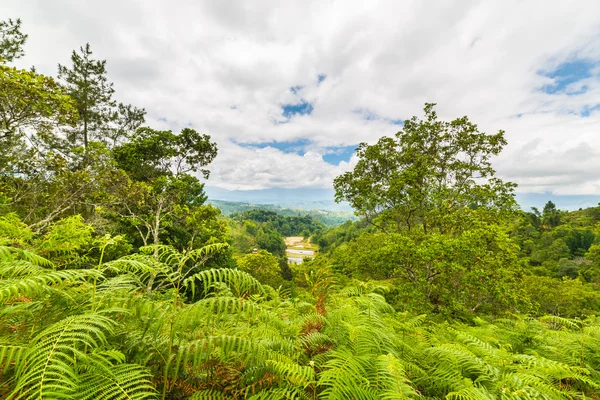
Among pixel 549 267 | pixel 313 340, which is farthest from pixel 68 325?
pixel 549 267

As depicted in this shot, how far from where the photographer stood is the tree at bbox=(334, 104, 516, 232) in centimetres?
1238

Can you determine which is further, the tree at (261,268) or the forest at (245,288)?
the tree at (261,268)

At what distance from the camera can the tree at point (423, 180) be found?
12.4m

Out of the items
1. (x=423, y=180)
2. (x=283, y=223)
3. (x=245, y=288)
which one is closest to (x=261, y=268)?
(x=423, y=180)

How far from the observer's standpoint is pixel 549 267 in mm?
41906

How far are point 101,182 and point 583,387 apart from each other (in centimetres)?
1606

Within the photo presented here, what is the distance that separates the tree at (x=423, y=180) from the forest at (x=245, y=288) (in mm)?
90

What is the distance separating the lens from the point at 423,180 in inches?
503

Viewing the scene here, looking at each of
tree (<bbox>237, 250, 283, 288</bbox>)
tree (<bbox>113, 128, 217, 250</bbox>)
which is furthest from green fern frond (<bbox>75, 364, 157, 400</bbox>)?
tree (<bbox>237, 250, 283, 288</bbox>)

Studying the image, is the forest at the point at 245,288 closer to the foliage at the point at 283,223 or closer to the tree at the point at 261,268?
the tree at the point at 261,268

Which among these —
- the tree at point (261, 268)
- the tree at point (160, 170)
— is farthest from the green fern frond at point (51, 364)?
the tree at point (261, 268)

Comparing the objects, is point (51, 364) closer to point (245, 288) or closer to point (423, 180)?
point (245, 288)

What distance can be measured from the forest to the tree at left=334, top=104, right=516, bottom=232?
90mm

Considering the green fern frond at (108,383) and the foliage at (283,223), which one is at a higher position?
the green fern frond at (108,383)
